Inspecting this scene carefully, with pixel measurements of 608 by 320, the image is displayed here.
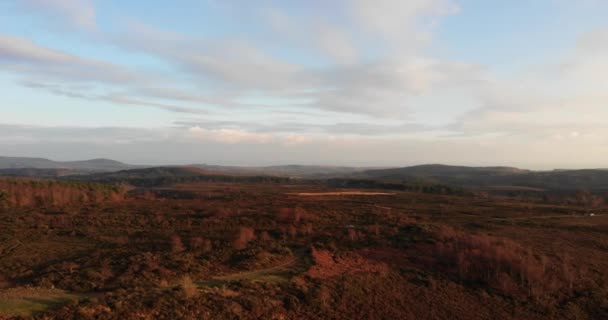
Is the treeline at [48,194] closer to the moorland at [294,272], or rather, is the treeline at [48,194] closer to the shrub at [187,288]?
the moorland at [294,272]

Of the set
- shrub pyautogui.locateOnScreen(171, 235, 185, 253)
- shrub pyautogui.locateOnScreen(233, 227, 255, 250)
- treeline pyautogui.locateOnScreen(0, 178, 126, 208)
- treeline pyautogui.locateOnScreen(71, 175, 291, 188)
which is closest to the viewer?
shrub pyautogui.locateOnScreen(171, 235, 185, 253)

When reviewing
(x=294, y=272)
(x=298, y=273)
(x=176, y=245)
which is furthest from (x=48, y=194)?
(x=298, y=273)

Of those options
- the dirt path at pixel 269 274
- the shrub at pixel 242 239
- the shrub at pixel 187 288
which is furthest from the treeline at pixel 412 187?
the shrub at pixel 187 288

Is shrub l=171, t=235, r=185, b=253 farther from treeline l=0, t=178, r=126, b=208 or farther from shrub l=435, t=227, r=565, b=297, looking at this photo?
treeline l=0, t=178, r=126, b=208

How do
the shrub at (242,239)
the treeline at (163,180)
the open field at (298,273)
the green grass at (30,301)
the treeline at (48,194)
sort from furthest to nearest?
1. the treeline at (163,180)
2. the treeline at (48,194)
3. the shrub at (242,239)
4. the open field at (298,273)
5. the green grass at (30,301)

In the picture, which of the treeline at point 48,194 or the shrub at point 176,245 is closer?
the shrub at point 176,245

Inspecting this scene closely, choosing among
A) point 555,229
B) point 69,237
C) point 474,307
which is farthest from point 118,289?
point 555,229

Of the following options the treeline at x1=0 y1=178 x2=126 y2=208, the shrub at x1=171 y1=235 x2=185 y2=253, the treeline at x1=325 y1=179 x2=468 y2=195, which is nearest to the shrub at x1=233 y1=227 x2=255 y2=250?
the shrub at x1=171 y1=235 x2=185 y2=253

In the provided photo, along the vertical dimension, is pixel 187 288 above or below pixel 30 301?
above

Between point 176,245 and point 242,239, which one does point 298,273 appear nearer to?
point 242,239
